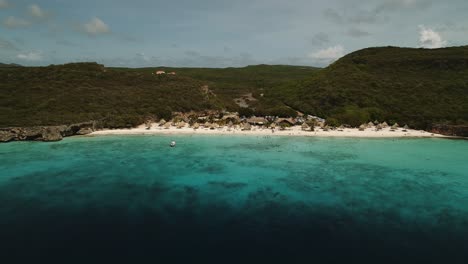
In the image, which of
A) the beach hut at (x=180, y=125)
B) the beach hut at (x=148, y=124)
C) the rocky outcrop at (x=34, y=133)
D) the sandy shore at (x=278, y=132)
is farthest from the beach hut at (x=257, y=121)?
the rocky outcrop at (x=34, y=133)

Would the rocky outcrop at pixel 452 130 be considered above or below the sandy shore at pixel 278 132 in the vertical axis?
above

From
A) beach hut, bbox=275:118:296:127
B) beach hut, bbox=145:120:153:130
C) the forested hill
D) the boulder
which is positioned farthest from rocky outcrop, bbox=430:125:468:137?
the boulder

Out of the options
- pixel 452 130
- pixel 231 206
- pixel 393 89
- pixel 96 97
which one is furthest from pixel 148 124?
pixel 393 89

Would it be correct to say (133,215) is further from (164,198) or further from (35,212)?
(35,212)

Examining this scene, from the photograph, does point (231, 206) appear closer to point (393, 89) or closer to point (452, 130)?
point (452, 130)

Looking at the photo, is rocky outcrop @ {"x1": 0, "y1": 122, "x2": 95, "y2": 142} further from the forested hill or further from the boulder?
the forested hill

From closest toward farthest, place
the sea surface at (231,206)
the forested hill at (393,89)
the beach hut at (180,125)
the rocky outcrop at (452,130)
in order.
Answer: the sea surface at (231,206) < the rocky outcrop at (452,130) < the beach hut at (180,125) < the forested hill at (393,89)

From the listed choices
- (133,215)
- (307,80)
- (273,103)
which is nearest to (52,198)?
(133,215)

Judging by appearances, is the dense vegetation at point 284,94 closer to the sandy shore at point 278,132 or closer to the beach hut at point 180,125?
Answer: the sandy shore at point 278,132
